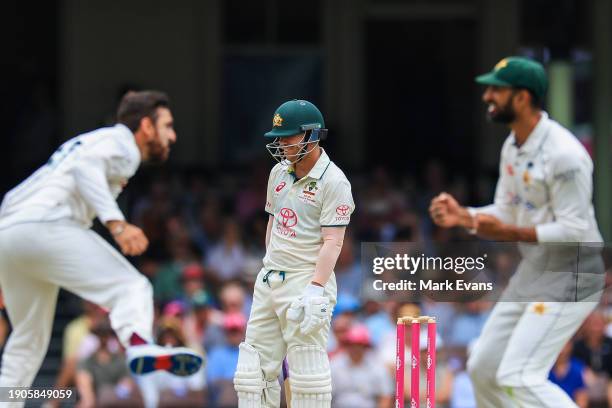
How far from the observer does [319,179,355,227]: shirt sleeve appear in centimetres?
648

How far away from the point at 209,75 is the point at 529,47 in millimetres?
3775

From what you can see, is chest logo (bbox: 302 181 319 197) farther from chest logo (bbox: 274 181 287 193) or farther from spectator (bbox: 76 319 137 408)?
spectator (bbox: 76 319 137 408)

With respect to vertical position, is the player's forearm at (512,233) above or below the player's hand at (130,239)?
below

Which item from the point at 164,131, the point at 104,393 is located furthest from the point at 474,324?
the point at 164,131

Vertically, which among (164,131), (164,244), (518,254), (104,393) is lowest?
(104,393)

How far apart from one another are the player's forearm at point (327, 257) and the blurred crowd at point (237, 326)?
2556 mm

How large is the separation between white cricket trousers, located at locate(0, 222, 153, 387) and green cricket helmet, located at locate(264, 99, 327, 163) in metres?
1.17

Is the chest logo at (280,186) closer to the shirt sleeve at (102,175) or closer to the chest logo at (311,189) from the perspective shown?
the chest logo at (311,189)

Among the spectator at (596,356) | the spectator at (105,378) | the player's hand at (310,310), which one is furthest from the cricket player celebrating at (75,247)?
the spectator at (596,356)

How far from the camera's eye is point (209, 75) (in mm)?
15469

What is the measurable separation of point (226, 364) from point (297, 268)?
14.5ft

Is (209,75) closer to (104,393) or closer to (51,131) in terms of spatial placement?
(51,131)

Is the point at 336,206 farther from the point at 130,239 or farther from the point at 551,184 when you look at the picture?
the point at 551,184

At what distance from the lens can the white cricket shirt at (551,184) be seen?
24.0 ft
